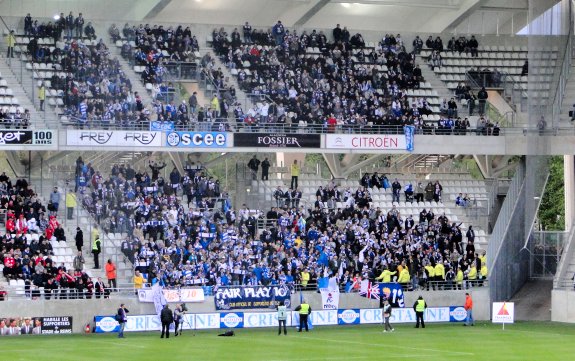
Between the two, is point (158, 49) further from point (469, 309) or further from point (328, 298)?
point (469, 309)

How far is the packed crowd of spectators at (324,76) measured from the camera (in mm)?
54750

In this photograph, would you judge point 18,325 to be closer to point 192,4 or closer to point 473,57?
point 192,4

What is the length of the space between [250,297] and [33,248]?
813 cm

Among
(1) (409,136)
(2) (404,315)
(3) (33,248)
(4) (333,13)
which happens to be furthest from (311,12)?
(3) (33,248)

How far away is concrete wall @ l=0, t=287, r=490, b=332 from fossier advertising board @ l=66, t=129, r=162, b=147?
26.1ft

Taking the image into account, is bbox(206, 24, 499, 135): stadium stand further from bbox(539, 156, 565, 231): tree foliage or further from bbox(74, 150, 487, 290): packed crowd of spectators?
bbox(539, 156, 565, 231): tree foliage

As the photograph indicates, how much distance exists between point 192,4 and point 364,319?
20400 mm

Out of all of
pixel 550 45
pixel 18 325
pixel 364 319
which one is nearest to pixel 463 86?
pixel 550 45

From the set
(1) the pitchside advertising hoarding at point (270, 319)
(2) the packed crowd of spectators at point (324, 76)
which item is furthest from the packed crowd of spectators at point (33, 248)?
(2) the packed crowd of spectators at point (324, 76)

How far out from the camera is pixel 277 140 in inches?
2051

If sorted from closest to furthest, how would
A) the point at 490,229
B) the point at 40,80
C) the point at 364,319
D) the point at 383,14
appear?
the point at 364,319
the point at 40,80
the point at 490,229
the point at 383,14

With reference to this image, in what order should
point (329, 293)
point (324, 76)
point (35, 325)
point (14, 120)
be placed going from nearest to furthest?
point (35, 325) → point (329, 293) → point (14, 120) → point (324, 76)

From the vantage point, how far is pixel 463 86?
2318 inches

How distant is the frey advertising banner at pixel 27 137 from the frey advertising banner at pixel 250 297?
30.5ft
